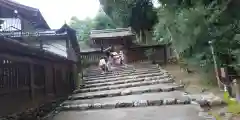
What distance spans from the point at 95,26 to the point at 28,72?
103 ft

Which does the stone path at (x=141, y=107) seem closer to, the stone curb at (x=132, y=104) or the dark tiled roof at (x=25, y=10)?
the stone curb at (x=132, y=104)

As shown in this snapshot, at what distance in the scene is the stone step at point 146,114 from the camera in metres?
6.72

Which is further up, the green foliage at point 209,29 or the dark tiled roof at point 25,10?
the dark tiled roof at point 25,10

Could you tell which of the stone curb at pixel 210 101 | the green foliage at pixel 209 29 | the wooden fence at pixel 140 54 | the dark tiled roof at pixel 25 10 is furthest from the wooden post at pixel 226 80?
the wooden fence at pixel 140 54

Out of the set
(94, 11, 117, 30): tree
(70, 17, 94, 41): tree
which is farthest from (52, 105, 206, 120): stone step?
(94, 11, 117, 30): tree

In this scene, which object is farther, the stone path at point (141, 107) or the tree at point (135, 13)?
the tree at point (135, 13)

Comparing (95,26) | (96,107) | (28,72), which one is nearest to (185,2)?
(96,107)

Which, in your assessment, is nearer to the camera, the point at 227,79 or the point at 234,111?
the point at 234,111

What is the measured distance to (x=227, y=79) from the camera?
25.3ft

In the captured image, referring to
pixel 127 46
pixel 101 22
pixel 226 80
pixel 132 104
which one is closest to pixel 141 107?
pixel 132 104

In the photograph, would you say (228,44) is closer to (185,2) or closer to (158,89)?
(185,2)

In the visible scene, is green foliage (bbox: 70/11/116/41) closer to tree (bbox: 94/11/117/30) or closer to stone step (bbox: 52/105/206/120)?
tree (bbox: 94/11/117/30)

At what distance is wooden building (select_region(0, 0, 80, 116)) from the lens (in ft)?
22.6

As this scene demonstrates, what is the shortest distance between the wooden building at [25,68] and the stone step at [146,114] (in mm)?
1334
